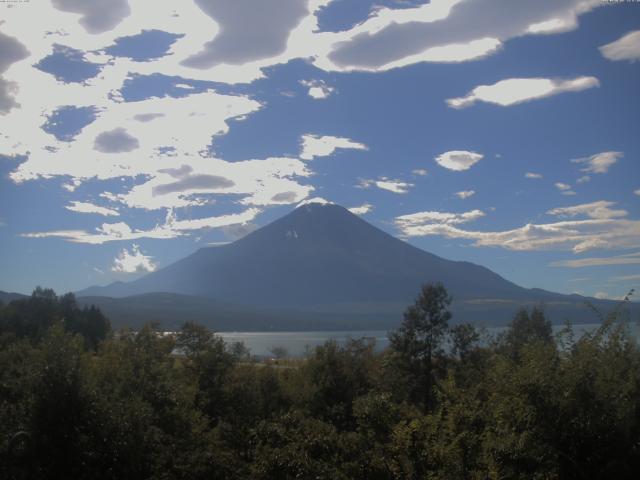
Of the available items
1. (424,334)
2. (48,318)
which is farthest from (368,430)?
(48,318)

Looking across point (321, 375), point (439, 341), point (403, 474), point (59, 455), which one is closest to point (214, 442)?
point (59, 455)

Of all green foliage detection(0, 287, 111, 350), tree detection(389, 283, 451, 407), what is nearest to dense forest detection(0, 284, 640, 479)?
tree detection(389, 283, 451, 407)

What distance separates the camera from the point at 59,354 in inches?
626

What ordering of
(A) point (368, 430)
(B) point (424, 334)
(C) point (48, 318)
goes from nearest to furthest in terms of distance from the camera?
1. (A) point (368, 430)
2. (B) point (424, 334)
3. (C) point (48, 318)

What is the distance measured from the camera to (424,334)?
39.1 m

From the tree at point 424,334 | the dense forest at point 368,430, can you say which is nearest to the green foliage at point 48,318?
the tree at point 424,334

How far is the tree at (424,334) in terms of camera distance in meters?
38.3

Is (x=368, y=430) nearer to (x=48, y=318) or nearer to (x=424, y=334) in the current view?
(x=424, y=334)

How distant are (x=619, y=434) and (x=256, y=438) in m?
8.66

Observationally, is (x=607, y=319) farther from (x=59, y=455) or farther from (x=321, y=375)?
(x=321, y=375)

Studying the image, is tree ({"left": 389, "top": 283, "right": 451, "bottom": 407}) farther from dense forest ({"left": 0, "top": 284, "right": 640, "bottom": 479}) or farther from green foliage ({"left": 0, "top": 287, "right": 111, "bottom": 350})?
green foliage ({"left": 0, "top": 287, "right": 111, "bottom": 350})

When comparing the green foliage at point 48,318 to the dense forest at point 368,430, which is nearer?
the dense forest at point 368,430

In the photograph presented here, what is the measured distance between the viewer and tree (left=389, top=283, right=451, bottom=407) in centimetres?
3828

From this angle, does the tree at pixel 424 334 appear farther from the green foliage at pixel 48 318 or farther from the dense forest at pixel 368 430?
the green foliage at pixel 48 318
